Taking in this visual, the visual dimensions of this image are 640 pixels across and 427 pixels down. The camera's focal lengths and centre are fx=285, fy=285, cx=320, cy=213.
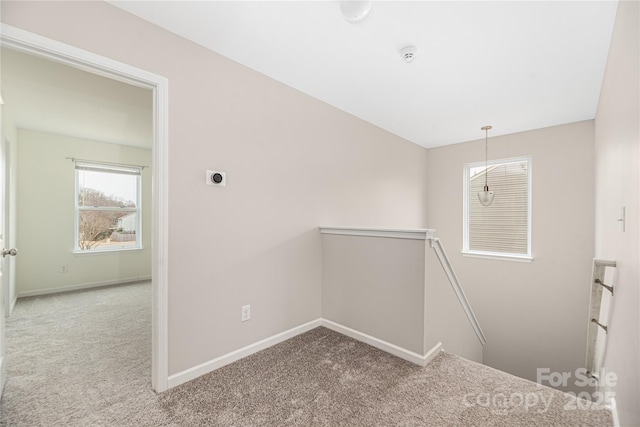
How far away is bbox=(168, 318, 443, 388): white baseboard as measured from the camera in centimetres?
198

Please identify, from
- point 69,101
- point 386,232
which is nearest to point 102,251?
point 69,101

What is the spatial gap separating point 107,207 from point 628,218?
6.16m

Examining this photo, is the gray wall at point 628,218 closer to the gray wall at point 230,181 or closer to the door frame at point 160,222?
the gray wall at point 230,181

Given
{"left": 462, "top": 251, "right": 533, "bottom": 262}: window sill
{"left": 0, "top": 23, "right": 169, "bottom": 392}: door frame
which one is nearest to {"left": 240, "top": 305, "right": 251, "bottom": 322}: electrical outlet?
{"left": 0, "top": 23, "right": 169, "bottom": 392}: door frame

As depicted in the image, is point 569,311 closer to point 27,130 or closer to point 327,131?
point 327,131

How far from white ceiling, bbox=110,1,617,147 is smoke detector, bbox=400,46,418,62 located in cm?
4

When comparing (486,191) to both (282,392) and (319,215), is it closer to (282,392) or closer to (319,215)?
(319,215)

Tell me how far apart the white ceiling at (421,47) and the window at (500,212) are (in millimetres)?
1155

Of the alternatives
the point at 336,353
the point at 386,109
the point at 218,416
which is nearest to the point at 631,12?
the point at 386,109

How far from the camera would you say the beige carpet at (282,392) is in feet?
5.28

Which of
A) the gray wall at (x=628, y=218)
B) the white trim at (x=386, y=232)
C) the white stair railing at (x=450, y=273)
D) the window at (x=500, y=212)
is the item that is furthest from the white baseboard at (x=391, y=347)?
the window at (x=500, y=212)

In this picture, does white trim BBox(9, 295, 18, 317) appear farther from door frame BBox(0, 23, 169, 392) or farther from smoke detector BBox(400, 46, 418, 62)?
smoke detector BBox(400, 46, 418, 62)

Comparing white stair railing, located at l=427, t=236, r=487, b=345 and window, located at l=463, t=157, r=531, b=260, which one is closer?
white stair railing, located at l=427, t=236, r=487, b=345

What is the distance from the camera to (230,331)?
86.9 inches
